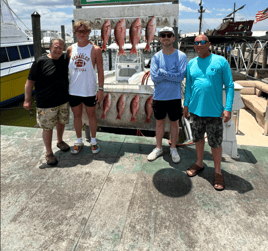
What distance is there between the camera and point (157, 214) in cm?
241

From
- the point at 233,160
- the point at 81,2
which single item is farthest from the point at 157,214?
the point at 81,2

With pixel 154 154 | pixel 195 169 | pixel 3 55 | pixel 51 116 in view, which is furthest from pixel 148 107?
pixel 3 55

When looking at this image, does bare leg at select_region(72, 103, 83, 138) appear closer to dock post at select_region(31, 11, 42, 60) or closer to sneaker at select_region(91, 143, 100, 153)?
sneaker at select_region(91, 143, 100, 153)

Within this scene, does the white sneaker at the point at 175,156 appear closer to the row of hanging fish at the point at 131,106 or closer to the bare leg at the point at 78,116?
the row of hanging fish at the point at 131,106

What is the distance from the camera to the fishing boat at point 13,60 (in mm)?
12227

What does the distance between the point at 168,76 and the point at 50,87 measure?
1734 millimetres

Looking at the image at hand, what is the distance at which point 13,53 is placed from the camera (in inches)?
539

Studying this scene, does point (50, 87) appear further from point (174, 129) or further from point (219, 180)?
point (219, 180)

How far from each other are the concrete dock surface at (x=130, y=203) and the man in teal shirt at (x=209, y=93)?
1.41 ft

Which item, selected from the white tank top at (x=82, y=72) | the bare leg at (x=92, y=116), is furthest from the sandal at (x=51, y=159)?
the white tank top at (x=82, y=72)

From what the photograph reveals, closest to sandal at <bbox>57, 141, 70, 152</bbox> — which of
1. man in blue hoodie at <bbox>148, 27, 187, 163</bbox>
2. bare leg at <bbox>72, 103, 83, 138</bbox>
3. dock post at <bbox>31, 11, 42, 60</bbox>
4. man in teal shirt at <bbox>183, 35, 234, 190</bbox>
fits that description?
bare leg at <bbox>72, 103, 83, 138</bbox>

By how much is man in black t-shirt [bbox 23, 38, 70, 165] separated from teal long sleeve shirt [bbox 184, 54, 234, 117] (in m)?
1.89

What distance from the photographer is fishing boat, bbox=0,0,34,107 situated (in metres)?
12.2

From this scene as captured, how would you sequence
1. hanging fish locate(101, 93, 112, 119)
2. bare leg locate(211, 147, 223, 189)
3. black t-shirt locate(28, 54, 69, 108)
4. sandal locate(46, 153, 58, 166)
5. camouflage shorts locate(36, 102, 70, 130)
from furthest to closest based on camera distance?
hanging fish locate(101, 93, 112, 119)
sandal locate(46, 153, 58, 166)
camouflage shorts locate(36, 102, 70, 130)
black t-shirt locate(28, 54, 69, 108)
bare leg locate(211, 147, 223, 189)
